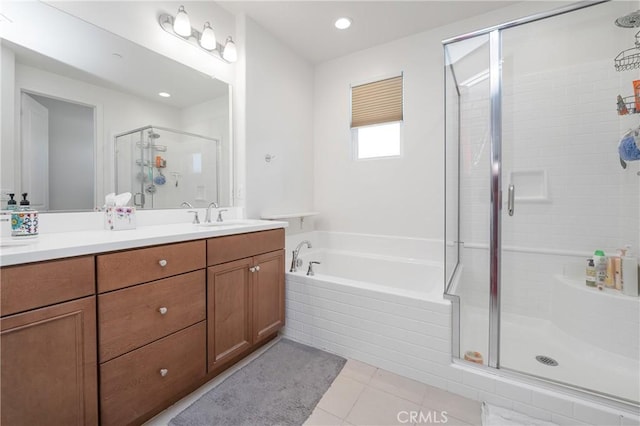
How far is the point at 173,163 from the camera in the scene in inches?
75.1

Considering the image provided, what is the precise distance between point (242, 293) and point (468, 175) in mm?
2048

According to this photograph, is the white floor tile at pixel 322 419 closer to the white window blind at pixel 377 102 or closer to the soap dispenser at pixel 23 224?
the soap dispenser at pixel 23 224

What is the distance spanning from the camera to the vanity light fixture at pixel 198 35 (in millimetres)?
1823

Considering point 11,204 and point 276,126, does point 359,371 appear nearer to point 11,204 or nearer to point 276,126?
point 11,204

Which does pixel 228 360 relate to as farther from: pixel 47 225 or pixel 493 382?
pixel 493 382

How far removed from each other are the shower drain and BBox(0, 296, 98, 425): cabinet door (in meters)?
2.29

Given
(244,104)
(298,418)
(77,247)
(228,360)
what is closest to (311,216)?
(244,104)

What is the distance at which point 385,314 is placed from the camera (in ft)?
5.52

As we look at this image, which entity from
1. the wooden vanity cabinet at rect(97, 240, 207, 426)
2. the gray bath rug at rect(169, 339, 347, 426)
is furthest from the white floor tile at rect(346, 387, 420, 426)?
the wooden vanity cabinet at rect(97, 240, 207, 426)

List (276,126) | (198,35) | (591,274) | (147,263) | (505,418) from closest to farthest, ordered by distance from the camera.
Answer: (147,263)
(505,418)
(591,274)
(198,35)
(276,126)

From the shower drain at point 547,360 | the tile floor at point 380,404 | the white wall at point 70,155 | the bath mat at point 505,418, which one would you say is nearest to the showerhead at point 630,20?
the shower drain at point 547,360

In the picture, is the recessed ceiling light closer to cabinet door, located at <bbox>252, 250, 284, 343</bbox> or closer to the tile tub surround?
cabinet door, located at <bbox>252, 250, 284, 343</bbox>

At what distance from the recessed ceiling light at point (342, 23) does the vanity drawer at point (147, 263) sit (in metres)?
2.17

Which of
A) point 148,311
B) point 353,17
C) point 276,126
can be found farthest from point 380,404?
point 353,17
